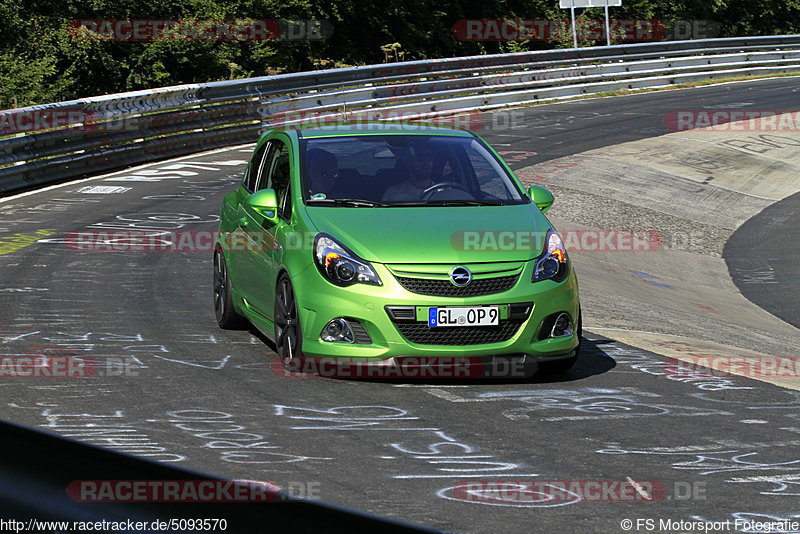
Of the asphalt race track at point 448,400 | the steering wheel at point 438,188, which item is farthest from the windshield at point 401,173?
the asphalt race track at point 448,400

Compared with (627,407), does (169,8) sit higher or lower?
higher

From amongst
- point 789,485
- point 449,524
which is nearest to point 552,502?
point 449,524

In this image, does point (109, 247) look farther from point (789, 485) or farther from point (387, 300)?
point (789, 485)

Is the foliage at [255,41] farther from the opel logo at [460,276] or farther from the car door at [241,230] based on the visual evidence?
the opel logo at [460,276]

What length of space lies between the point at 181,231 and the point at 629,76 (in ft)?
72.5

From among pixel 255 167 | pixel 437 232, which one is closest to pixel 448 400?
pixel 437 232

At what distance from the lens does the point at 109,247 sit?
12938mm

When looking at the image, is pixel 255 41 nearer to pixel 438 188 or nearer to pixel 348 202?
pixel 438 188

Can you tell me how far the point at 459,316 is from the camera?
686 centimetres

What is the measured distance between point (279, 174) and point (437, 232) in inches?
69.0

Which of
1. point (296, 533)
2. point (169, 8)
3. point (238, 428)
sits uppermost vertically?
point (169, 8)

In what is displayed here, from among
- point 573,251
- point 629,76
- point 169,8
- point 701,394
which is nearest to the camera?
point 701,394

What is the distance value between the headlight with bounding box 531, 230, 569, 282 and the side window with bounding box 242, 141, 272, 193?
2.64m

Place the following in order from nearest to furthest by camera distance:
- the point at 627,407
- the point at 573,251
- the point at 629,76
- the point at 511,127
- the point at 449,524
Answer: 1. the point at 449,524
2. the point at 627,407
3. the point at 573,251
4. the point at 511,127
5. the point at 629,76
